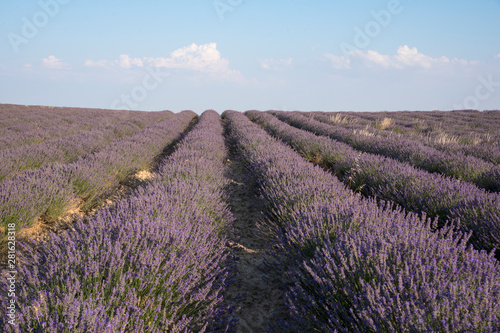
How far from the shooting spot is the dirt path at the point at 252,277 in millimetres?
2232

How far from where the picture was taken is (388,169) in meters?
4.64

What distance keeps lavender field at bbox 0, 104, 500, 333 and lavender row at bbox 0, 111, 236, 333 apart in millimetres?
13

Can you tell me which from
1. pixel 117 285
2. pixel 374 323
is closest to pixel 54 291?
pixel 117 285

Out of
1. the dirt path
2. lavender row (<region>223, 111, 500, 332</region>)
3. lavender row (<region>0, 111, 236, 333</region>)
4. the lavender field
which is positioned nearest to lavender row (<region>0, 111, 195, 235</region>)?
the lavender field

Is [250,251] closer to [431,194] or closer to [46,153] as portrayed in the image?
[431,194]

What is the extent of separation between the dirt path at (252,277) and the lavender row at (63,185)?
217cm

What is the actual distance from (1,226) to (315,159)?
5869mm

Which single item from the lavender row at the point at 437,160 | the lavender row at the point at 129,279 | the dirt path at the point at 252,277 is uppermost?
the lavender row at the point at 437,160

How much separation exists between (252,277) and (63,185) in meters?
3.05

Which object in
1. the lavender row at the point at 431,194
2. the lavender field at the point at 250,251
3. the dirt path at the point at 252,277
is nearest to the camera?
the lavender field at the point at 250,251

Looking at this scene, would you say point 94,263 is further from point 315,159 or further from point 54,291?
point 315,159

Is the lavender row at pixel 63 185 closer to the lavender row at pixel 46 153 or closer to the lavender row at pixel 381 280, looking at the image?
the lavender row at pixel 46 153

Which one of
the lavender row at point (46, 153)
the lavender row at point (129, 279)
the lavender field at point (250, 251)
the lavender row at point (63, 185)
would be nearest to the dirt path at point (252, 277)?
the lavender field at point (250, 251)

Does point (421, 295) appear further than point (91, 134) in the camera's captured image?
No
